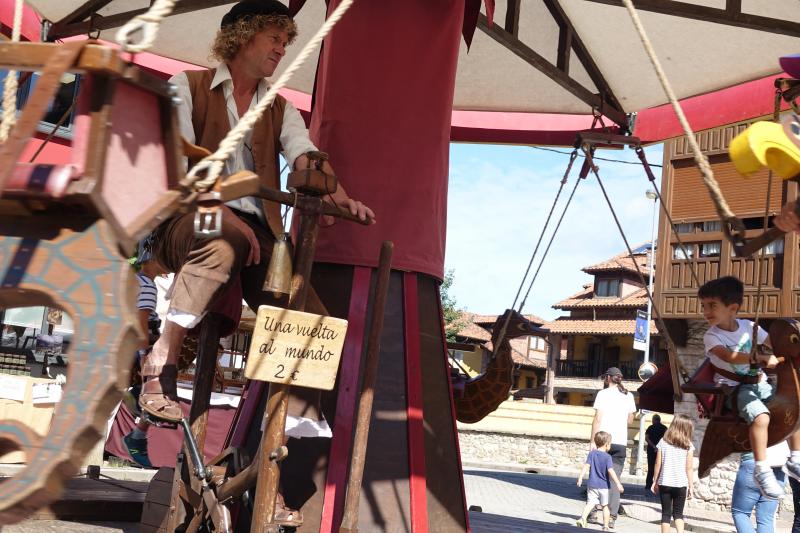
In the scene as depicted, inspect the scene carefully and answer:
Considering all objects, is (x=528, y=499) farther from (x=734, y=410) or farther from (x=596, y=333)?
(x=596, y=333)

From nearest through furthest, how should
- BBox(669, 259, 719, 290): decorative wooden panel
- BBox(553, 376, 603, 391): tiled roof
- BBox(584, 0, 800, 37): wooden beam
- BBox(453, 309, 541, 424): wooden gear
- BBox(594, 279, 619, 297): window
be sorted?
BBox(584, 0, 800, 37): wooden beam
BBox(453, 309, 541, 424): wooden gear
BBox(669, 259, 719, 290): decorative wooden panel
BBox(553, 376, 603, 391): tiled roof
BBox(594, 279, 619, 297): window

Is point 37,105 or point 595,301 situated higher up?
point 595,301

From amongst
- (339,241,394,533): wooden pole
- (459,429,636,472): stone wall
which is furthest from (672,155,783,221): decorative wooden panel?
(339,241,394,533): wooden pole

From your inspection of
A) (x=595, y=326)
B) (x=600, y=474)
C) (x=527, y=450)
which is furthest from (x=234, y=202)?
(x=595, y=326)

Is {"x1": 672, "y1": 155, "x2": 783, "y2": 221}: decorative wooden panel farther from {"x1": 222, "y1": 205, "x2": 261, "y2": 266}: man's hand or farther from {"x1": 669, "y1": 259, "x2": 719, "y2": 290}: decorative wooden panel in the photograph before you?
{"x1": 222, "y1": 205, "x2": 261, "y2": 266}: man's hand

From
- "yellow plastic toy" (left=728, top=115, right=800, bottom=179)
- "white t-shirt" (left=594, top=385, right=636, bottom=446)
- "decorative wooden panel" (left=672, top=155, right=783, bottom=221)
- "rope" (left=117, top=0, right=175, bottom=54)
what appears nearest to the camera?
"rope" (left=117, top=0, right=175, bottom=54)

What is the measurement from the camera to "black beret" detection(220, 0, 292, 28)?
381 centimetres

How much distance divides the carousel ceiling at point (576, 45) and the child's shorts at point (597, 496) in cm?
739

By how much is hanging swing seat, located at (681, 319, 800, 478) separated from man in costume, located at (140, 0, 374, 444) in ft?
7.71

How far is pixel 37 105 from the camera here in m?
1.91

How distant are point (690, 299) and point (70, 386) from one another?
1007 inches

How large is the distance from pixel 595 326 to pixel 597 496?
40.3m

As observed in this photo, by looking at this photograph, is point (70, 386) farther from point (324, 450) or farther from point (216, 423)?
point (216, 423)

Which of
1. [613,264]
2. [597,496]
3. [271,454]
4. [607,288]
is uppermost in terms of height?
[613,264]
